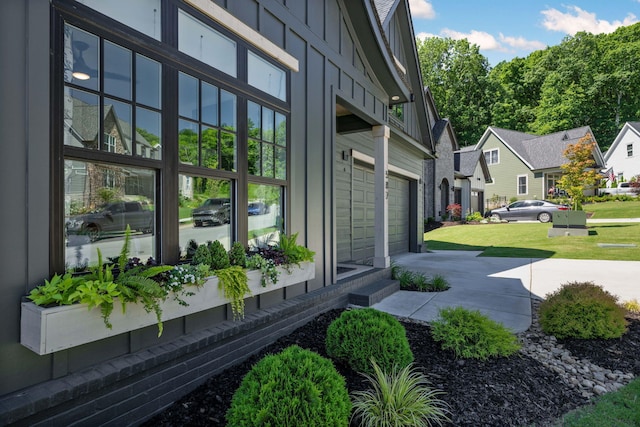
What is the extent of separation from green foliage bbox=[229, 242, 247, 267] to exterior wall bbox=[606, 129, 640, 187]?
35.5m

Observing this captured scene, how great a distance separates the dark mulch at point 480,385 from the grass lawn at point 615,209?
1934cm

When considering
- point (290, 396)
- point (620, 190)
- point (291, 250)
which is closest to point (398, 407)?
point (290, 396)

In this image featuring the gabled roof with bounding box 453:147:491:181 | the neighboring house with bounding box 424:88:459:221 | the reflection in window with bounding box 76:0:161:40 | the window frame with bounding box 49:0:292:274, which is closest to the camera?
the window frame with bounding box 49:0:292:274

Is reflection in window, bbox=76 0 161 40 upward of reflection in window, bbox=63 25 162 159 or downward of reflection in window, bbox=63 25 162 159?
upward

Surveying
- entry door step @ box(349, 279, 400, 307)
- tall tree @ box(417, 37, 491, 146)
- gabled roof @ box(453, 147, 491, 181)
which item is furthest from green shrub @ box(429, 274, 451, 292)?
tall tree @ box(417, 37, 491, 146)

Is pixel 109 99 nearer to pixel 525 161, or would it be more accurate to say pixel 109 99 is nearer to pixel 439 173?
pixel 439 173

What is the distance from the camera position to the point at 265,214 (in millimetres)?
3857

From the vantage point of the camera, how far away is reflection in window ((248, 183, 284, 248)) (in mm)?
3662

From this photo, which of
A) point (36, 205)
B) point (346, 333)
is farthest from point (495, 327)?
point (36, 205)

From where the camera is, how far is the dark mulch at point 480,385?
Answer: 2.43m

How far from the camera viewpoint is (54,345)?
190cm

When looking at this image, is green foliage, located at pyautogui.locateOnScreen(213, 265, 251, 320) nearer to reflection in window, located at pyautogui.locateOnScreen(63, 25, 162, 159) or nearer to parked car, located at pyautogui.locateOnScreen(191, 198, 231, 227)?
parked car, located at pyautogui.locateOnScreen(191, 198, 231, 227)

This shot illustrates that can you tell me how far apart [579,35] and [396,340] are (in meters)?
50.5

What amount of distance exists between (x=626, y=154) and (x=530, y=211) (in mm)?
16437
